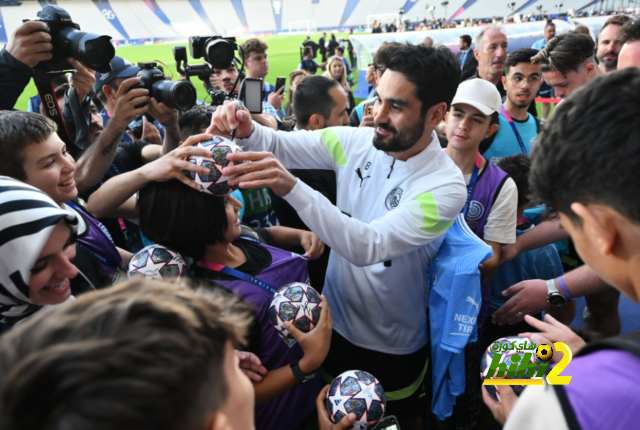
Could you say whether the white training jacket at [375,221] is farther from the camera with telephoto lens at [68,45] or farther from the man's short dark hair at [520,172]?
the camera with telephoto lens at [68,45]

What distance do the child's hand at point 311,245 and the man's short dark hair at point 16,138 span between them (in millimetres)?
1214

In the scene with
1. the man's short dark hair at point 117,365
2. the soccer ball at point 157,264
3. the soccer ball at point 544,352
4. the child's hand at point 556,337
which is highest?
the man's short dark hair at point 117,365

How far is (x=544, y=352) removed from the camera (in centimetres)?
→ 117

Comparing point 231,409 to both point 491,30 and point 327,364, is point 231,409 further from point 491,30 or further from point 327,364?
point 491,30

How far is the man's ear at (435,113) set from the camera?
1983 mm

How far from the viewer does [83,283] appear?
155 centimetres

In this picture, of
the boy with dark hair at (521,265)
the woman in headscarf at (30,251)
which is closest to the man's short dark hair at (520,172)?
the boy with dark hair at (521,265)

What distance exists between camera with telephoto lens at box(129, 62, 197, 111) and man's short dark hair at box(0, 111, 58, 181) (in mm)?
664

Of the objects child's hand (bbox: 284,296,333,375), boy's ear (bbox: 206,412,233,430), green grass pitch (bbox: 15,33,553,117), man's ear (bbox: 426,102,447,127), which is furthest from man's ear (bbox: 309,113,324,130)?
green grass pitch (bbox: 15,33,553,117)

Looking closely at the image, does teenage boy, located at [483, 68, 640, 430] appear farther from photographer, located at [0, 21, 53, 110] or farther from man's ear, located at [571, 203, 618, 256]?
photographer, located at [0, 21, 53, 110]

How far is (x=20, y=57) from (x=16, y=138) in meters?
0.81

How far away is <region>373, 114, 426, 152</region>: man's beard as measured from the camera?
1.92 m

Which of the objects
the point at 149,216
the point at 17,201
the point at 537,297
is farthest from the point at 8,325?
the point at 537,297

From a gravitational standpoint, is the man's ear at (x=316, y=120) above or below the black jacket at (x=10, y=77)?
below
